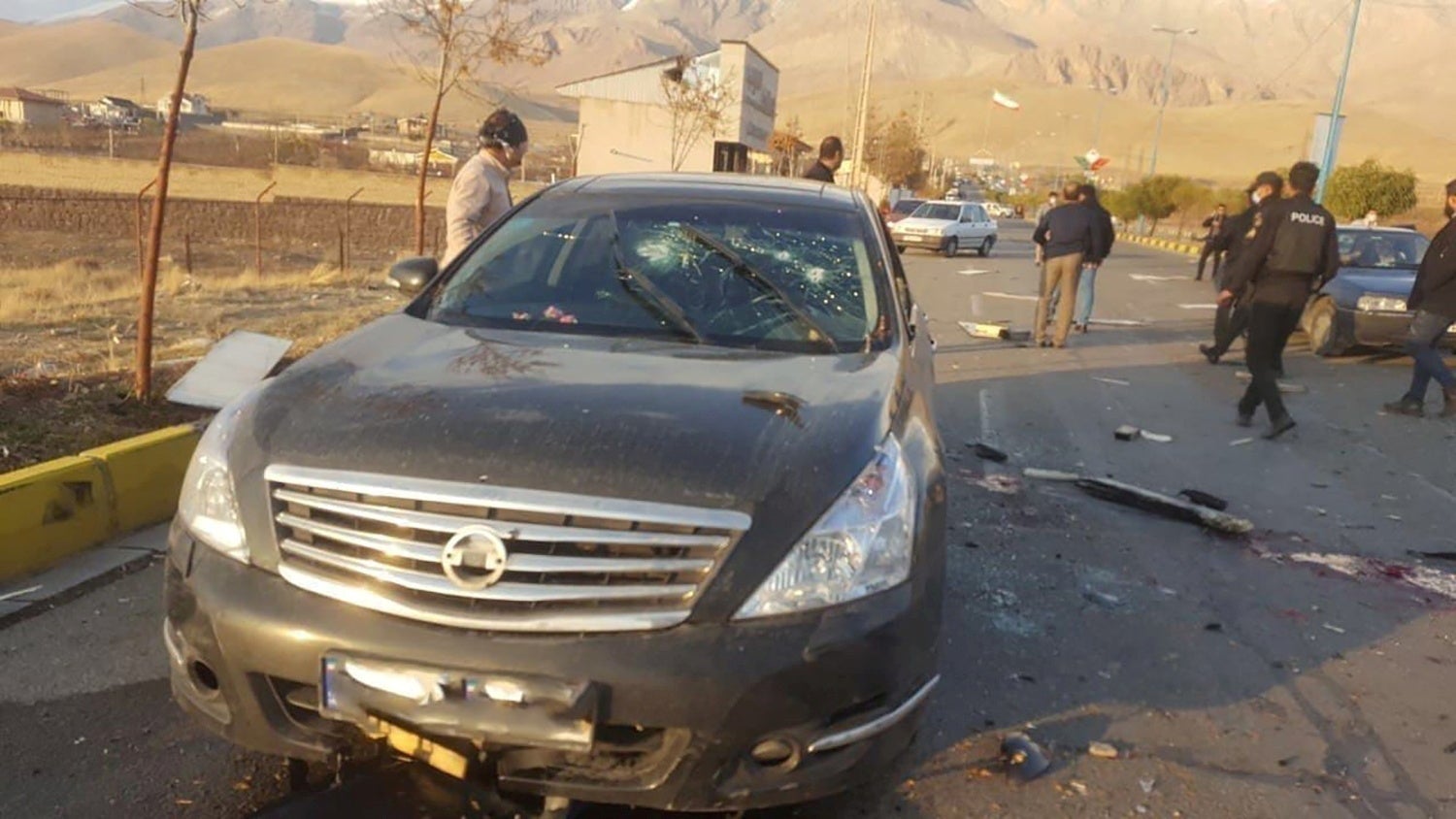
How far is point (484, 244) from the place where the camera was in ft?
14.4

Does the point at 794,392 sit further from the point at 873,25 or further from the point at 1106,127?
the point at 1106,127

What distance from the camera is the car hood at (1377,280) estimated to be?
1186cm

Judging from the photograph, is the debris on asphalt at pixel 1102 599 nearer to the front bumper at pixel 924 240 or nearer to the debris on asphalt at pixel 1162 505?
the debris on asphalt at pixel 1162 505

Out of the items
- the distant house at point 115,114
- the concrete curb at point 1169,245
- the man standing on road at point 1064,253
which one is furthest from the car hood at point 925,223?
the distant house at point 115,114

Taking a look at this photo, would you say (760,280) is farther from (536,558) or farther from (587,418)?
(536,558)

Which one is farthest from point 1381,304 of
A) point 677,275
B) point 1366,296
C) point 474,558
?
point 474,558

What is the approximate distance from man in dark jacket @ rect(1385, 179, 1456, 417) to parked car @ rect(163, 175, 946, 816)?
7965mm

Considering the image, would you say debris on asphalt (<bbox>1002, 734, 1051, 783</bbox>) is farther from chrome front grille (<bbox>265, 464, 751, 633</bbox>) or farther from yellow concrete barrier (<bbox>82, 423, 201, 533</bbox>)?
yellow concrete barrier (<bbox>82, 423, 201, 533</bbox>)

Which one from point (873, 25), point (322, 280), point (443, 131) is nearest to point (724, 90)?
point (873, 25)

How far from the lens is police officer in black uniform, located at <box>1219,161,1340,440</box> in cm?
822

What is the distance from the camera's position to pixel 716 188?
4.72 m

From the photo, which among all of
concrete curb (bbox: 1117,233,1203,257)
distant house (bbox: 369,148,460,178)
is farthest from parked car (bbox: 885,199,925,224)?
distant house (bbox: 369,148,460,178)

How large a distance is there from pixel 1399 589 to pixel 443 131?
106 metres

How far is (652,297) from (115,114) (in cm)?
9556
